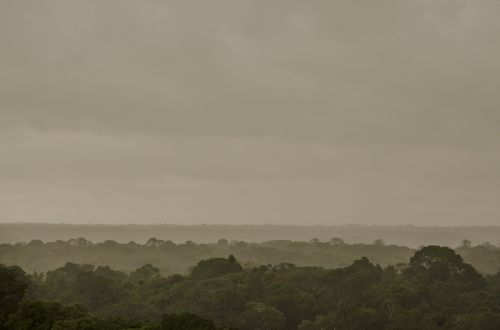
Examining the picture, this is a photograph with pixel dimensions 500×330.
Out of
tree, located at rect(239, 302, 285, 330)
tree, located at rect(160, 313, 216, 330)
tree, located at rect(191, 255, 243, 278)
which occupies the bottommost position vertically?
tree, located at rect(239, 302, 285, 330)

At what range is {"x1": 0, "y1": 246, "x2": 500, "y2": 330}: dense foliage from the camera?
71.9 m

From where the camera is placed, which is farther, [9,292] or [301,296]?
[301,296]

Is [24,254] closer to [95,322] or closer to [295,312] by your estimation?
[295,312]

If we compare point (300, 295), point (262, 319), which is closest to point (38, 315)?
point (262, 319)

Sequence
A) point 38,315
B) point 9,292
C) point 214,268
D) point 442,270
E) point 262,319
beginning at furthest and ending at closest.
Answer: point 442,270
point 214,268
point 262,319
point 9,292
point 38,315

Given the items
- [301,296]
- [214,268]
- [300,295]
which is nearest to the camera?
[301,296]

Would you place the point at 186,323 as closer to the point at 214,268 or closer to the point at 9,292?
the point at 9,292

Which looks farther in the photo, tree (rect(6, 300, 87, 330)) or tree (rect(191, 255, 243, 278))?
tree (rect(191, 255, 243, 278))

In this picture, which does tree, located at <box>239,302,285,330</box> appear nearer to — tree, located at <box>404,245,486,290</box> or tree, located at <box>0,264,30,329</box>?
tree, located at <box>0,264,30,329</box>

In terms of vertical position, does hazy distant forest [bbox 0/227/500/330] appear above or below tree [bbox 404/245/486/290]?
below

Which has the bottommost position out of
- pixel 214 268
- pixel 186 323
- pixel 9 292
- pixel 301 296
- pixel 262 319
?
pixel 262 319

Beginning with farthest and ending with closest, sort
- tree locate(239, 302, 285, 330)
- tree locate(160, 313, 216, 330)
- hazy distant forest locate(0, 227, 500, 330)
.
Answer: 1. hazy distant forest locate(0, 227, 500, 330)
2. tree locate(239, 302, 285, 330)
3. tree locate(160, 313, 216, 330)

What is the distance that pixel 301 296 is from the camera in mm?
79688

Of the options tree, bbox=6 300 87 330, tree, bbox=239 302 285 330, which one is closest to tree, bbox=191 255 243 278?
tree, bbox=239 302 285 330
